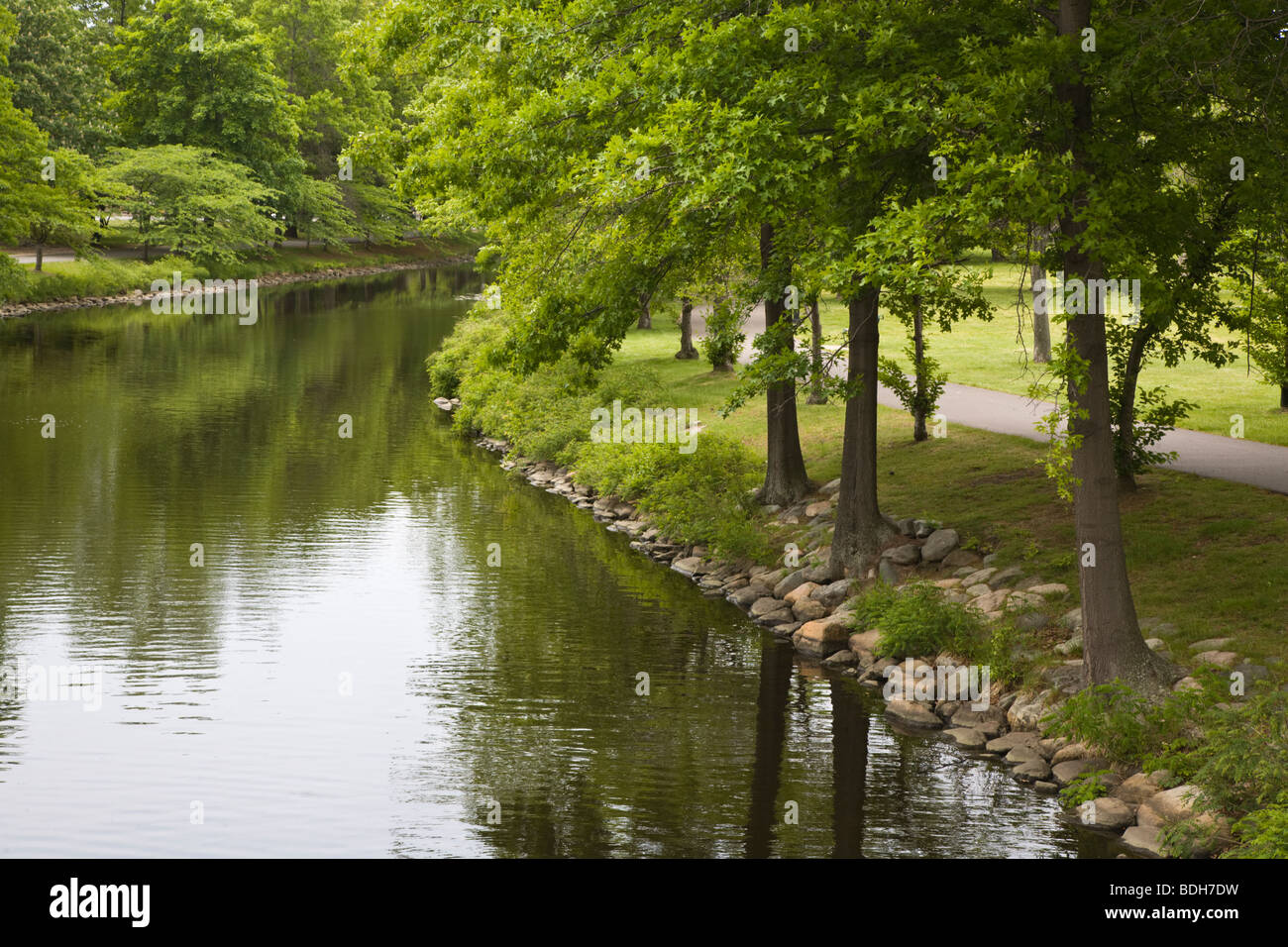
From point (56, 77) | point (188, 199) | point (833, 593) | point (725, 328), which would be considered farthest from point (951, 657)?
point (56, 77)

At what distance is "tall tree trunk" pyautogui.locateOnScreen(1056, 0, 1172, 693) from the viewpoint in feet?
41.4

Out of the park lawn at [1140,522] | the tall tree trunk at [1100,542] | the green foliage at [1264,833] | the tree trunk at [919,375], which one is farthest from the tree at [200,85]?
the green foliage at [1264,833]

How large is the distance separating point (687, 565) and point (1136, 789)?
407 inches

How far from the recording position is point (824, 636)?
672 inches

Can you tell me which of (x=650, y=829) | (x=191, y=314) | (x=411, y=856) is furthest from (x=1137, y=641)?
(x=191, y=314)

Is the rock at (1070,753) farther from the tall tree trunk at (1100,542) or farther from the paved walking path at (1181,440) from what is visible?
the paved walking path at (1181,440)

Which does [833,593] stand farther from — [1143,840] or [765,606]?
[1143,840]

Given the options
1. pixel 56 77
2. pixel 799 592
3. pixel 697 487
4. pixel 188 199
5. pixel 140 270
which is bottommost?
pixel 799 592

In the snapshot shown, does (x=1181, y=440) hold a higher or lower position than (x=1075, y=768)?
higher

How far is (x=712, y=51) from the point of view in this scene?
13.6 meters

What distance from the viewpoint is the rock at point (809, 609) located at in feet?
58.9

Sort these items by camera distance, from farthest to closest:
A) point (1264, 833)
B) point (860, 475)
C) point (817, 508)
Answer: point (817, 508) → point (860, 475) → point (1264, 833)

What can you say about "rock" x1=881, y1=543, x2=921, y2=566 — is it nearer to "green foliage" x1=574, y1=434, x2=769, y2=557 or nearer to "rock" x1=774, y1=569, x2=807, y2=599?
"rock" x1=774, y1=569, x2=807, y2=599

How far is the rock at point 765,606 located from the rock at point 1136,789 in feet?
23.3
